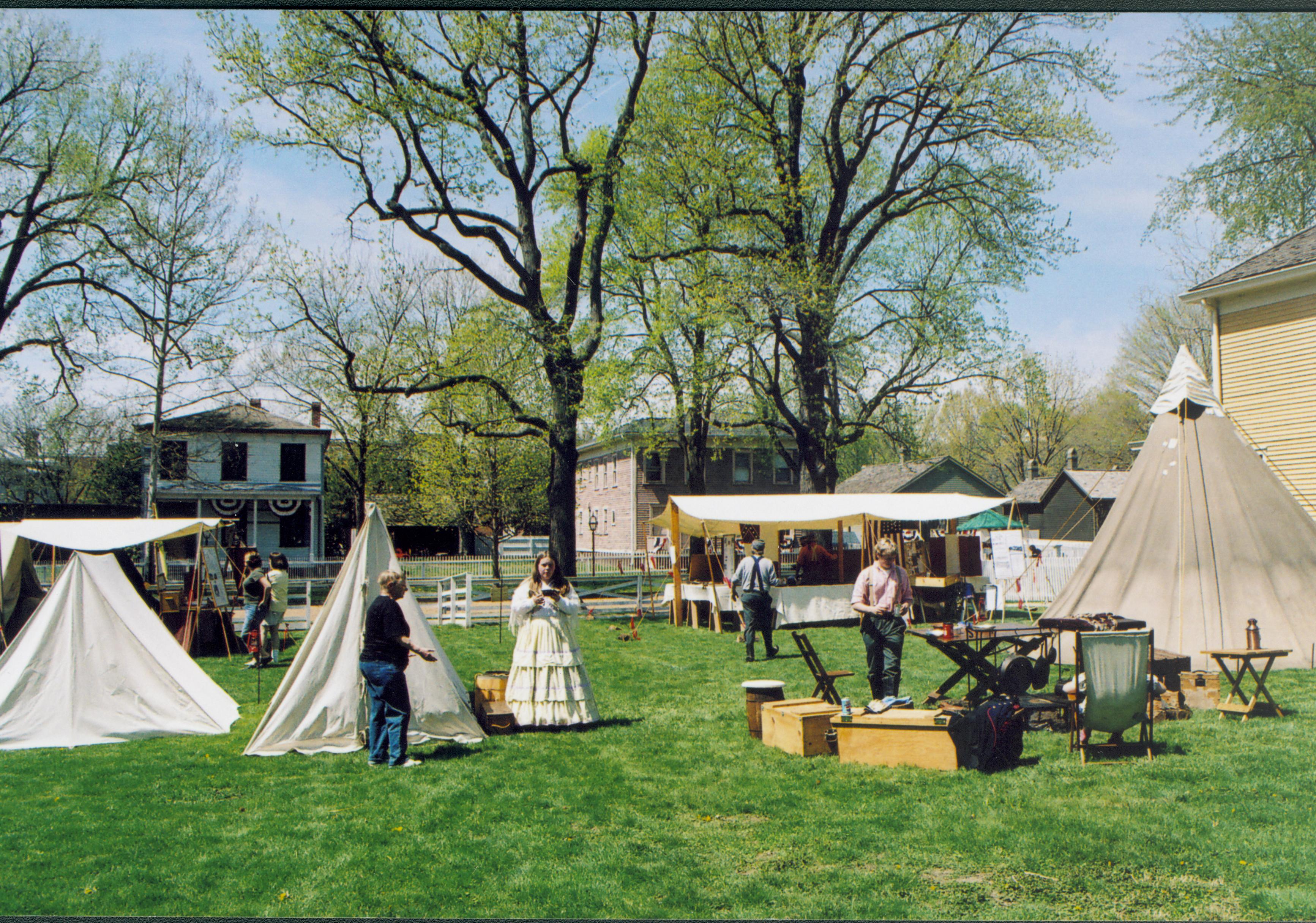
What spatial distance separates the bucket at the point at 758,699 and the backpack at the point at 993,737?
176cm

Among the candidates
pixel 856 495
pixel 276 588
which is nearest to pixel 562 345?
pixel 856 495

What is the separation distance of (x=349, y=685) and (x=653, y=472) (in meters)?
34.4

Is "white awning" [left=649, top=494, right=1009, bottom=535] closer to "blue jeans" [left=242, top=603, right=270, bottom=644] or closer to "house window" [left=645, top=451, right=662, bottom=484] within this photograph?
"blue jeans" [left=242, top=603, right=270, bottom=644]

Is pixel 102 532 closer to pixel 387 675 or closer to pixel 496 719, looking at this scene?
pixel 496 719

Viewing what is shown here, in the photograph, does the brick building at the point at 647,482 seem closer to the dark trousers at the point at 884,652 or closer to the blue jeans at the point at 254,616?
the blue jeans at the point at 254,616

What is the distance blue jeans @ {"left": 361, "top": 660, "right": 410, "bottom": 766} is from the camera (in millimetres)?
7121

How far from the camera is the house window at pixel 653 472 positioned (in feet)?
138

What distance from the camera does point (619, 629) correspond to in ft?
56.3

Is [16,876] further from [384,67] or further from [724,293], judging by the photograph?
[724,293]

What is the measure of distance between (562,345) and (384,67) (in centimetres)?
610

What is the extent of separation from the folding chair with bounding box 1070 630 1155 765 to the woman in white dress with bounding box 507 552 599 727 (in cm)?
417

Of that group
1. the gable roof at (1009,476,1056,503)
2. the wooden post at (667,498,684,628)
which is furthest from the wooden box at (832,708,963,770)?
the gable roof at (1009,476,1056,503)

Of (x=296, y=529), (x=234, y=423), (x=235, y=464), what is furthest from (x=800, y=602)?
(x=235, y=464)

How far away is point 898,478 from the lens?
4331 cm
